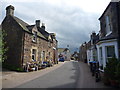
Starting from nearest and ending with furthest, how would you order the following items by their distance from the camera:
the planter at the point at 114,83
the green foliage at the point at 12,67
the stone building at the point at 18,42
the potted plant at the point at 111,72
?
the planter at the point at 114,83, the potted plant at the point at 111,72, the green foliage at the point at 12,67, the stone building at the point at 18,42

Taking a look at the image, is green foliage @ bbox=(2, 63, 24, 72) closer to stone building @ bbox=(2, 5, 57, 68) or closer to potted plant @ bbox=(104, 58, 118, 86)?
stone building @ bbox=(2, 5, 57, 68)

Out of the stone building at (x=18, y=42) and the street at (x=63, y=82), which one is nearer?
the street at (x=63, y=82)

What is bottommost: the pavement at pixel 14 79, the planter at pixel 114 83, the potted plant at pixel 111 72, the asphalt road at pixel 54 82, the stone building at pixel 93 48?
the pavement at pixel 14 79

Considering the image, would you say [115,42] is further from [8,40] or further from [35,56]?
[8,40]

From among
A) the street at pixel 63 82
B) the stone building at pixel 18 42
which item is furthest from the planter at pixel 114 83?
the stone building at pixel 18 42

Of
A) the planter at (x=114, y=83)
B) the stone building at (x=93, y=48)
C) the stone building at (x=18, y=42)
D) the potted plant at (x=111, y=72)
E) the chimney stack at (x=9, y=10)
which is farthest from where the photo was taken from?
the stone building at (x=93, y=48)

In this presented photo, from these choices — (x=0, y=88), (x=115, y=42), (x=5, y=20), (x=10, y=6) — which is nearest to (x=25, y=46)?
(x=5, y=20)

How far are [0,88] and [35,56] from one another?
10680mm

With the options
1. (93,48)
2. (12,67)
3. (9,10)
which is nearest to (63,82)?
(12,67)

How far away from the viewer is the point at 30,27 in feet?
55.9

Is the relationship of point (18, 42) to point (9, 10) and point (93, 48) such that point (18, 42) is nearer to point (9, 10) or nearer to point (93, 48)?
point (9, 10)

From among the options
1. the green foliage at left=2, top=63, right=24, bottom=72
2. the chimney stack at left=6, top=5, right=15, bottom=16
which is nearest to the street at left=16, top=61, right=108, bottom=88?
the green foliage at left=2, top=63, right=24, bottom=72

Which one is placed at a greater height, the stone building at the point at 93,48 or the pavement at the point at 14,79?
the stone building at the point at 93,48

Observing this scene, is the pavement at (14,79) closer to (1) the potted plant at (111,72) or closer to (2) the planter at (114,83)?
(1) the potted plant at (111,72)
